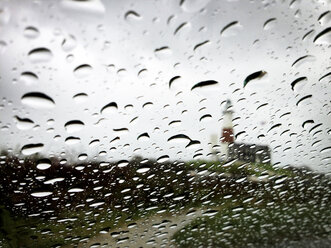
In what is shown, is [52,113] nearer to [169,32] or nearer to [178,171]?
[169,32]

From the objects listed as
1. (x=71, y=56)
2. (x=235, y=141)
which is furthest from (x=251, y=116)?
(x=71, y=56)

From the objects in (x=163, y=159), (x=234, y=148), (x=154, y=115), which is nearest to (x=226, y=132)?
(x=234, y=148)

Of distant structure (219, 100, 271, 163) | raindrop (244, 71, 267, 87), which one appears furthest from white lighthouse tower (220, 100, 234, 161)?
raindrop (244, 71, 267, 87)

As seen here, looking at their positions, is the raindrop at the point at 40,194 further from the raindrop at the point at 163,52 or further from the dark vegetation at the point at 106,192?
the raindrop at the point at 163,52

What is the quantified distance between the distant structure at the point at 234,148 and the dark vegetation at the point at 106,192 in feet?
0.42

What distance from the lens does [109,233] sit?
8.26 feet

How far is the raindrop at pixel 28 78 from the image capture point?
1265 millimetres

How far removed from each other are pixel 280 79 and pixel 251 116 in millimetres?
357

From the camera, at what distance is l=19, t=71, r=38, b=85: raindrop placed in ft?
4.15

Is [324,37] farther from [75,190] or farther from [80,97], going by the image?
[75,190]

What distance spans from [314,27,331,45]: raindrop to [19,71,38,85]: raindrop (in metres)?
1.58

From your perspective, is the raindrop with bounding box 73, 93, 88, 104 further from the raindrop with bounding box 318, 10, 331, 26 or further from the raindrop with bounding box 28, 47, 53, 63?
the raindrop with bounding box 318, 10, 331, 26

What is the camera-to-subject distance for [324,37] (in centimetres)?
157

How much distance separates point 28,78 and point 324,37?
1638 millimetres
